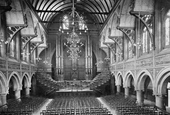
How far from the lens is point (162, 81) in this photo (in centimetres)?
1248

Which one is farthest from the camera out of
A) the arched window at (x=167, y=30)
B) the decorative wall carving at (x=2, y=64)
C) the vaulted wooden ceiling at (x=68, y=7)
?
the vaulted wooden ceiling at (x=68, y=7)

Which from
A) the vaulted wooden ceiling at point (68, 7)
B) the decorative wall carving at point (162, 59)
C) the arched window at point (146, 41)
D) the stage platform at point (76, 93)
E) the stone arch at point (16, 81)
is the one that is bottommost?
the stage platform at point (76, 93)

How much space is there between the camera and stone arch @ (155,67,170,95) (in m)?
12.0

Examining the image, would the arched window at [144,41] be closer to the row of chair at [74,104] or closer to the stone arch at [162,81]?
the stone arch at [162,81]

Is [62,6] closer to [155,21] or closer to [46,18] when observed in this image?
[46,18]

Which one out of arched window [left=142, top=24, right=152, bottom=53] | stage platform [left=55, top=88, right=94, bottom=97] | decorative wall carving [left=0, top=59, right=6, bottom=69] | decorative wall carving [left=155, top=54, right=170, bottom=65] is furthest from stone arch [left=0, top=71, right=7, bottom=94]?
arched window [left=142, top=24, right=152, bottom=53]

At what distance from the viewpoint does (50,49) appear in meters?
33.9

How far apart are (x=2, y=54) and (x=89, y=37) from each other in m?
21.2

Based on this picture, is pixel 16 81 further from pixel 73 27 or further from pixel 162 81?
pixel 162 81

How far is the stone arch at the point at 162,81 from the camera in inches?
473

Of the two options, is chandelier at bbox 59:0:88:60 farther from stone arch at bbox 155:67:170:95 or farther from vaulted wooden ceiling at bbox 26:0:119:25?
stone arch at bbox 155:67:170:95

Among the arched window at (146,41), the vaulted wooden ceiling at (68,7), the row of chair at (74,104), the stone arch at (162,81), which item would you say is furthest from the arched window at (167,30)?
the vaulted wooden ceiling at (68,7)

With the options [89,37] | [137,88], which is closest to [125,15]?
[137,88]

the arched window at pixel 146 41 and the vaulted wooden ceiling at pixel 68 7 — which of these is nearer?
the arched window at pixel 146 41
